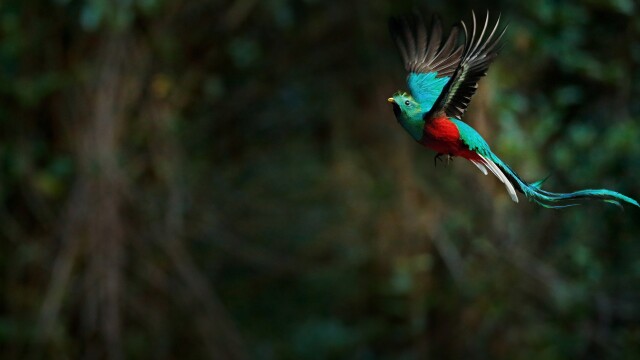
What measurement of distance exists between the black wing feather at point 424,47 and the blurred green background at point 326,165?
2266 mm

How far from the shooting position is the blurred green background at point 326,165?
400 cm

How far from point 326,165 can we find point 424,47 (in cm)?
470

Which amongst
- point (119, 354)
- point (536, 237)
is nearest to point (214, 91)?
point (119, 354)

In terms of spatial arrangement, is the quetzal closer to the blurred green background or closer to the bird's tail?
the bird's tail

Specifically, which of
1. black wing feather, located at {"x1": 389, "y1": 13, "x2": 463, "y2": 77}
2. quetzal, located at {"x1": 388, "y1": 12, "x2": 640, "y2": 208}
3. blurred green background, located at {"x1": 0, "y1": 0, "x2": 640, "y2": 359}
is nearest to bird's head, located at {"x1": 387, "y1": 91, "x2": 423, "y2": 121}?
quetzal, located at {"x1": 388, "y1": 12, "x2": 640, "y2": 208}

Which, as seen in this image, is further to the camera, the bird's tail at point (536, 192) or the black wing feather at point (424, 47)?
the black wing feather at point (424, 47)

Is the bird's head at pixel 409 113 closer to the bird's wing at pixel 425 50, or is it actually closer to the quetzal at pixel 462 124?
the quetzal at pixel 462 124

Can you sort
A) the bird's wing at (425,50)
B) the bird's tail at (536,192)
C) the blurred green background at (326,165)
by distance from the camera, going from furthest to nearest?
the blurred green background at (326,165) → the bird's wing at (425,50) → the bird's tail at (536,192)

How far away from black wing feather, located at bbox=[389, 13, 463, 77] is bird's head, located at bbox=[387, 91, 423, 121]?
0.14m

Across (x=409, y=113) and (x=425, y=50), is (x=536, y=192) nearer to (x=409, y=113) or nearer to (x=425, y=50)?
(x=409, y=113)

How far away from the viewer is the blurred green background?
400 cm

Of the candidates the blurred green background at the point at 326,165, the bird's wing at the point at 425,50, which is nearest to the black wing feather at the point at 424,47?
the bird's wing at the point at 425,50

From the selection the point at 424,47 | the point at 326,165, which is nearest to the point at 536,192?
the point at 424,47

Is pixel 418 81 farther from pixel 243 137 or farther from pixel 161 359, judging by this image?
pixel 243 137
